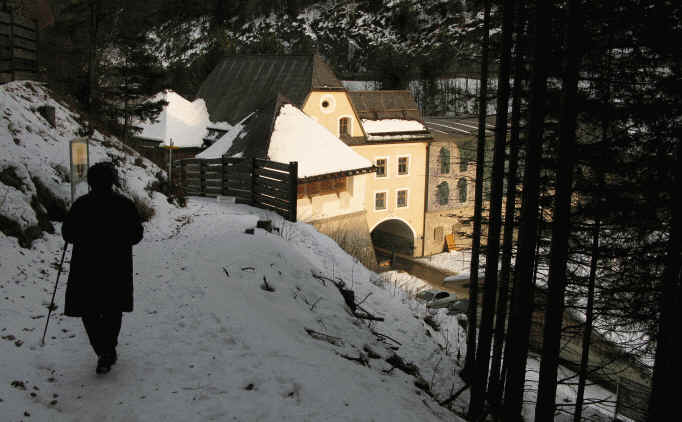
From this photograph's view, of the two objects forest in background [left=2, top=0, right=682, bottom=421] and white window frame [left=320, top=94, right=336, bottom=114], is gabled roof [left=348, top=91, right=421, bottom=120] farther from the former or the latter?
forest in background [left=2, top=0, right=682, bottom=421]

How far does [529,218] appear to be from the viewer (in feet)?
28.4

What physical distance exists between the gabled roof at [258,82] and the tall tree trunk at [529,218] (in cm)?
2795

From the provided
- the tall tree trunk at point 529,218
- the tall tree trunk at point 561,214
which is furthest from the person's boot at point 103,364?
the tall tree trunk at point 529,218

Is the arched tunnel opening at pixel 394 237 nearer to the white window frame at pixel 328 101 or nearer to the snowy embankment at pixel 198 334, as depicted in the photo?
the white window frame at pixel 328 101

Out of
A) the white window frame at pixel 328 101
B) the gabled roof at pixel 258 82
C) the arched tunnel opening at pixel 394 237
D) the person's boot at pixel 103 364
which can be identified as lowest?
the arched tunnel opening at pixel 394 237

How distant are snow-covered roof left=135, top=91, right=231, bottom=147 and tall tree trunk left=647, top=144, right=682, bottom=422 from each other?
33290 millimetres

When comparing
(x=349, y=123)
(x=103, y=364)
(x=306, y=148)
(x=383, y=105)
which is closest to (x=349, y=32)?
(x=383, y=105)

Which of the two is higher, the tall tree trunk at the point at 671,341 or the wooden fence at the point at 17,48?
the wooden fence at the point at 17,48

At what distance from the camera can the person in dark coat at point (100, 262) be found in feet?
17.6

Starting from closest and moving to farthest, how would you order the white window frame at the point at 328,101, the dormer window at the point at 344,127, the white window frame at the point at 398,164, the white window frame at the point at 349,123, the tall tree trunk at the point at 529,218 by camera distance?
the tall tree trunk at the point at 529,218 < the white window frame at the point at 328,101 < the white window frame at the point at 349,123 < the dormer window at the point at 344,127 < the white window frame at the point at 398,164

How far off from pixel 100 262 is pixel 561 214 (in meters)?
5.93

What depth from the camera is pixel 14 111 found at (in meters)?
12.5

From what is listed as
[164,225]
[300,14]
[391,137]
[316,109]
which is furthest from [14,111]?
[300,14]

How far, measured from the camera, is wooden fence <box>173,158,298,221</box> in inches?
719
